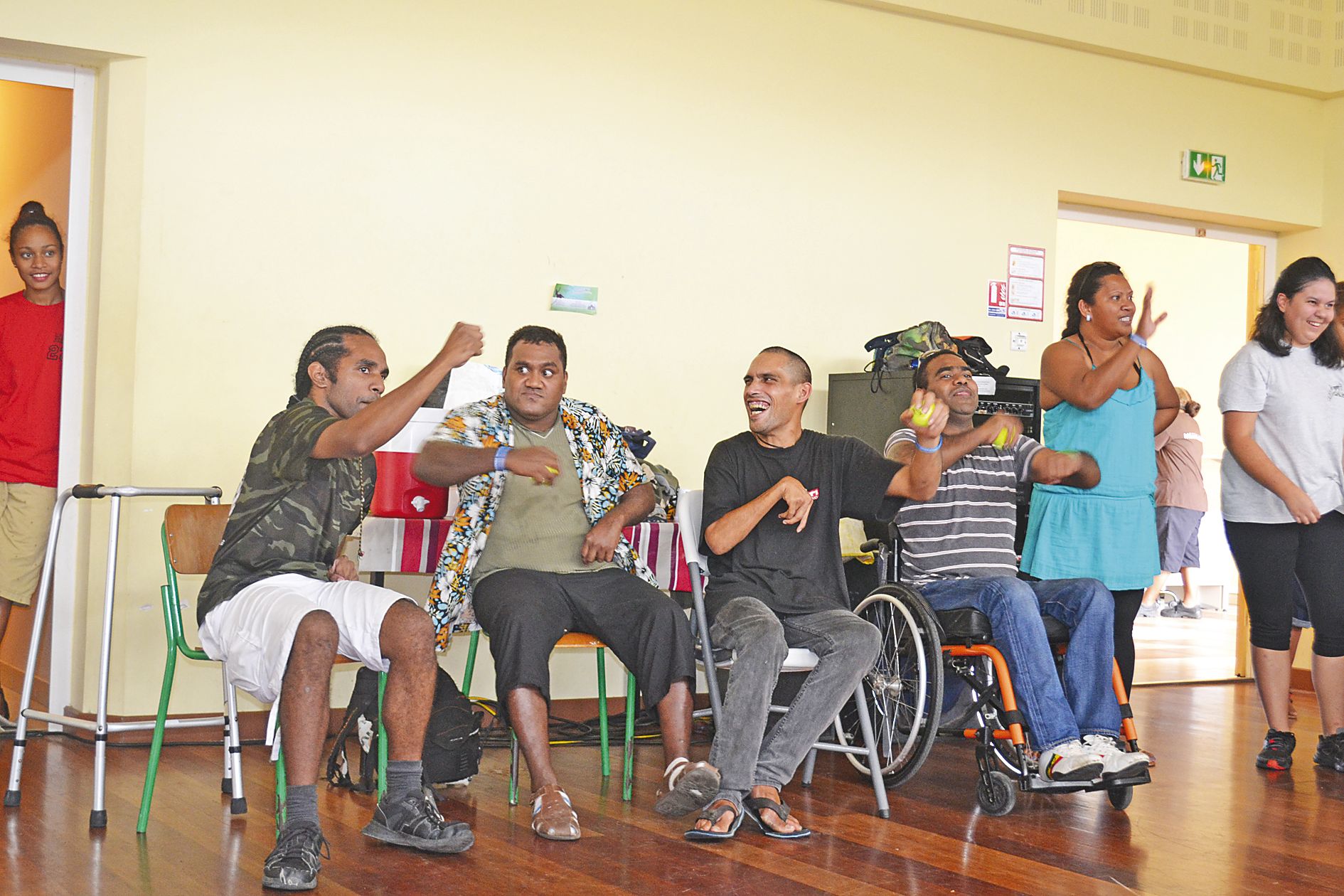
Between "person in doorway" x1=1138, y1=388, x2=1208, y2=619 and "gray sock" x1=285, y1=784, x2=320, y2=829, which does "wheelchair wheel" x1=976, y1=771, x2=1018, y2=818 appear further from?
"person in doorway" x1=1138, y1=388, x2=1208, y2=619

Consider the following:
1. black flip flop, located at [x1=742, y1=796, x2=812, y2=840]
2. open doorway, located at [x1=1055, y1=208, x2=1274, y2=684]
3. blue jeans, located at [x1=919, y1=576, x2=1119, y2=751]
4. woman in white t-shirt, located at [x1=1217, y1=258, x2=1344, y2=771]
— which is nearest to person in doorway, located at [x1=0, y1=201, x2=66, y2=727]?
black flip flop, located at [x1=742, y1=796, x2=812, y2=840]

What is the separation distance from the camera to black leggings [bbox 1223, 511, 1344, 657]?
165 inches

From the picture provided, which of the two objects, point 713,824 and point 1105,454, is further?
point 1105,454

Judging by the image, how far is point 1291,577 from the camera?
4230 mm

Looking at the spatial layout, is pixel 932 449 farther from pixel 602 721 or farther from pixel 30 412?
pixel 30 412

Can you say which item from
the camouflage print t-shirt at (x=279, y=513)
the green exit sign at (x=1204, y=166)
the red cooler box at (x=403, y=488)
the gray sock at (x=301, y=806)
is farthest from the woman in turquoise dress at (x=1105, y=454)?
the green exit sign at (x=1204, y=166)

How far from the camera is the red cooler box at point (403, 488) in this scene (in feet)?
13.6

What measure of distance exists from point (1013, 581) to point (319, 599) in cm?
182

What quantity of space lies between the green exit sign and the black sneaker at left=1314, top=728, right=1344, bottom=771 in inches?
118

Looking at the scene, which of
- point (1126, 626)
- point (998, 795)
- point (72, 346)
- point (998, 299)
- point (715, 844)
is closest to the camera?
point (715, 844)

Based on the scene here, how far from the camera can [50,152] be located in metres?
4.79

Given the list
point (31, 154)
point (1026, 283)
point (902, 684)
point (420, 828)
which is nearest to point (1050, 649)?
point (902, 684)

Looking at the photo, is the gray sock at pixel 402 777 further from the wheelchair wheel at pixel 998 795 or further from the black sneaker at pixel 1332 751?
the black sneaker at pixel 1332 751

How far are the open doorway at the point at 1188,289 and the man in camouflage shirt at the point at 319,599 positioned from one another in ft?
13.0
